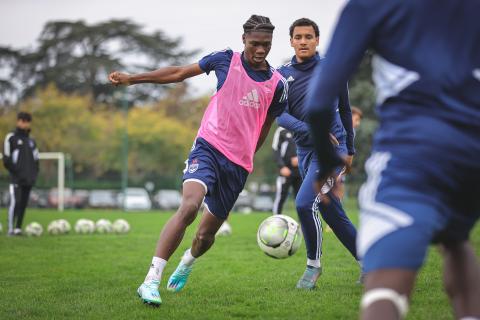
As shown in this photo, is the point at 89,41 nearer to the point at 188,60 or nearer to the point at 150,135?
the point at 188,60

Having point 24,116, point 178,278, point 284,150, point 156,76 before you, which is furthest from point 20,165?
point 156,76

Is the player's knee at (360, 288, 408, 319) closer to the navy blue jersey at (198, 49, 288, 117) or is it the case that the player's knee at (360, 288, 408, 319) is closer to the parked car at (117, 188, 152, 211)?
the navy blue jersey at (198, 49, 288, 117)

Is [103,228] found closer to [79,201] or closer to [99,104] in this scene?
[79,201]

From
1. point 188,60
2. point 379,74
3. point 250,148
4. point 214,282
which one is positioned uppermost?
point 379,74

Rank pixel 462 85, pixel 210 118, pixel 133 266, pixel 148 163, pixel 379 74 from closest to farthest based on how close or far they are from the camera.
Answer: pixel 462 85 → pixel 379 74 → pixel 210 118 → pixel 133 266 → pixel 148 163

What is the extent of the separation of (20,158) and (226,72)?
1039 centimetres

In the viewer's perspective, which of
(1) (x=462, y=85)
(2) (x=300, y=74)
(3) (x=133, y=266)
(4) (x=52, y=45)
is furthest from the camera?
(4) (x=52, y=45)

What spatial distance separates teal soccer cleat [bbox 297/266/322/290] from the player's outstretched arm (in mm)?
2322

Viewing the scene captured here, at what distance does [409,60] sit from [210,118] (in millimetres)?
3569

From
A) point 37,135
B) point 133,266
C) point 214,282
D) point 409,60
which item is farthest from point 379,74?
point 37,135

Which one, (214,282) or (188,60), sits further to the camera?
(188,60)

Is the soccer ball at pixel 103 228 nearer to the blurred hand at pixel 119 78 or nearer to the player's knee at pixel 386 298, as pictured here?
the blurred hand at pixel 119 78

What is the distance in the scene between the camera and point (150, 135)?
187 feet

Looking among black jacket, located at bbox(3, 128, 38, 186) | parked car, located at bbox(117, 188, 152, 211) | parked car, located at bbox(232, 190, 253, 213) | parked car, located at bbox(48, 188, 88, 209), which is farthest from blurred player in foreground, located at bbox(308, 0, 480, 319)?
parked car, located at bbox(48, 188, 88, 209)
